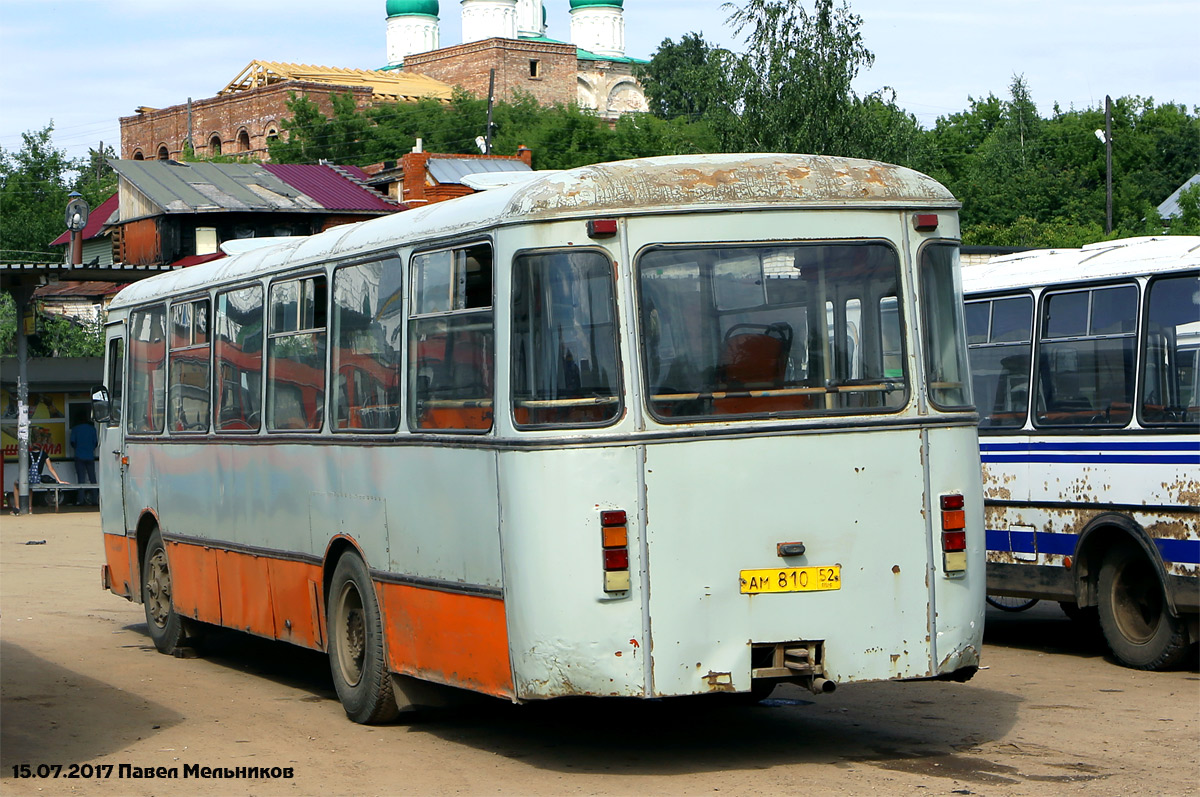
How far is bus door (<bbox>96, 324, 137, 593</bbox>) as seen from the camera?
14.0 metres

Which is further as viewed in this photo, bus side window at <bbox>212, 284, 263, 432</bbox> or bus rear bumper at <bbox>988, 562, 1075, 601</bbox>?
bus rear bumper at <bbox>988, 562, 1075, 601</bbox>

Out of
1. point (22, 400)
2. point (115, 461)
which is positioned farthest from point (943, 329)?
point (22, 400)

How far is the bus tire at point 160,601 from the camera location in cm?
1293

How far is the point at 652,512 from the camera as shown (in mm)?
7512

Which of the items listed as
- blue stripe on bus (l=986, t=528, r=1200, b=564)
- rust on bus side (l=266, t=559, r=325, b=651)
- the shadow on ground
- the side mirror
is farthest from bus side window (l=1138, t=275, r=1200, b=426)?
the side mirror

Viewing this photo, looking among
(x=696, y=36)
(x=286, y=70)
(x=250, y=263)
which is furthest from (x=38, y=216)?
(x=250, y=263)

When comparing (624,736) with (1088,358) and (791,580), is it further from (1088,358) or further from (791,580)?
(1088,358)

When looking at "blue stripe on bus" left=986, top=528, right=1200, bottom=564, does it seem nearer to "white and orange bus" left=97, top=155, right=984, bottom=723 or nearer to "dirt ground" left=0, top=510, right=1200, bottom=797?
"dirt ground" left=0, top=510, right=1200, bottom=797

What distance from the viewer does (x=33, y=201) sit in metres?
83.0

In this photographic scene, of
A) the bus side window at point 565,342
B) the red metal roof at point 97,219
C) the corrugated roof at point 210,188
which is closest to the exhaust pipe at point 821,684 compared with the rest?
the bus side window at point 565,342

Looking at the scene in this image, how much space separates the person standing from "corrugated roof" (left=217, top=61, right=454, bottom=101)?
68.3 m

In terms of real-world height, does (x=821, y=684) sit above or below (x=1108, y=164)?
below

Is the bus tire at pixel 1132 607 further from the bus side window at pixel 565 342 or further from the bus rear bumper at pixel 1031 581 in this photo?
the bus side window at pixel 565 342

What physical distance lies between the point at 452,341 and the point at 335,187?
47553 millimetres
